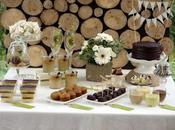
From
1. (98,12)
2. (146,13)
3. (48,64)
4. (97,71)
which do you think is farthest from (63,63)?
(146,13)

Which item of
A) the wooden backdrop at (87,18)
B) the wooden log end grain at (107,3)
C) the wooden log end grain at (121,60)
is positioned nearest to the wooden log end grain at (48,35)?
the wooden backdrop at (87,18)

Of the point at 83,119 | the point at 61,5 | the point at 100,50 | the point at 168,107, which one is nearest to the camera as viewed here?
the point at 83,119

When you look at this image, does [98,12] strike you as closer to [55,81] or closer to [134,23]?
[134,23]

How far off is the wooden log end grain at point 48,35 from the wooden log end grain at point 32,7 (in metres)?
0.15

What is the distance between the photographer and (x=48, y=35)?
3332mm

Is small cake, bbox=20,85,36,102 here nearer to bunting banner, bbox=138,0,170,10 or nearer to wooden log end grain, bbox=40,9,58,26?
wooden log end grain, bbox=40,9,58,26

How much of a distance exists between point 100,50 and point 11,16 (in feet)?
3.08

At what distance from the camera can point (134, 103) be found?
7.76 feet

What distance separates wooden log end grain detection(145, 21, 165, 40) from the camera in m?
3.31

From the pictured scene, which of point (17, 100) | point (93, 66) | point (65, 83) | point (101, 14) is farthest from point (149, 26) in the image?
point (17, 100)

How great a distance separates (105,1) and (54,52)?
24.9 inches

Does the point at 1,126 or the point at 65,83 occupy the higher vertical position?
the point at 65,83

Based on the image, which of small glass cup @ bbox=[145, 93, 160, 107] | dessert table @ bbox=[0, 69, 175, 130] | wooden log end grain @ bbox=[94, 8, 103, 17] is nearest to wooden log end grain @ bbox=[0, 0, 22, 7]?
wooden log end grain @ bbox=[94, 8, 103, 17]

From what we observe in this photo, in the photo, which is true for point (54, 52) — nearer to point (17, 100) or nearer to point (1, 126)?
point (17, 100)
